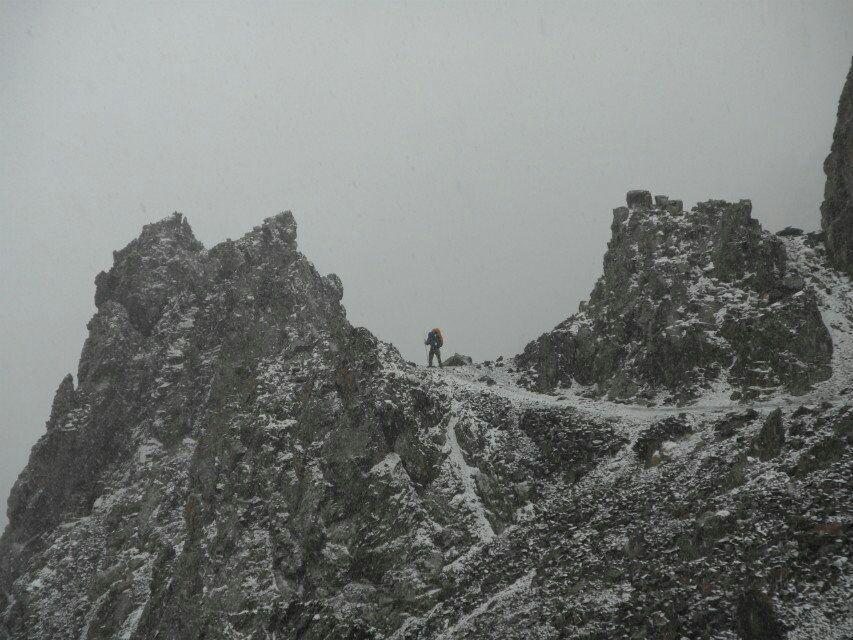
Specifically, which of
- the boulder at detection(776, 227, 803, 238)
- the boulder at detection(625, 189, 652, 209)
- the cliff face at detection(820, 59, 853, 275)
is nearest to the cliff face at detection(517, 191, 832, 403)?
the boulder at detection(625, 189, 652, 209)

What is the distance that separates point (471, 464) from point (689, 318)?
1680cm

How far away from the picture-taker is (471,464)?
32344mm

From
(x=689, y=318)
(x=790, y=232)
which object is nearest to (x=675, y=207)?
(x=790, y=232)

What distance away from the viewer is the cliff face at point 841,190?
1283 inches

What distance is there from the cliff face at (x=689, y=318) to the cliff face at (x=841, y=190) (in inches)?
106

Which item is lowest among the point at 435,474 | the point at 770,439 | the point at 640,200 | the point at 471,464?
the point at 770,439

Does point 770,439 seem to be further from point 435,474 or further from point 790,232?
point 790,232

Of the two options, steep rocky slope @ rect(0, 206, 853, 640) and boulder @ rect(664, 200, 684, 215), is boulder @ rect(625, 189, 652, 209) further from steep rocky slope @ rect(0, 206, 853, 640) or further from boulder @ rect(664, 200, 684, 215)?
boulder @ rect(664, 200, 684, 215)

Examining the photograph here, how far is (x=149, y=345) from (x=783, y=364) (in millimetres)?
51003

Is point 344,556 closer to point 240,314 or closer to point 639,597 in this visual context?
point 639,597

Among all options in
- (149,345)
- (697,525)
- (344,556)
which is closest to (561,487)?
(697,525)

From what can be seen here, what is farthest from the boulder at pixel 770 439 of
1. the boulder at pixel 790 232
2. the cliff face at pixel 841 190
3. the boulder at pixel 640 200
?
the boulder at pixel 640 200

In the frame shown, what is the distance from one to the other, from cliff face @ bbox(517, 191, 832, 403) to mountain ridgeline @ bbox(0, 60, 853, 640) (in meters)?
0.15

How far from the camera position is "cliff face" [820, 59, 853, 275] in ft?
107
